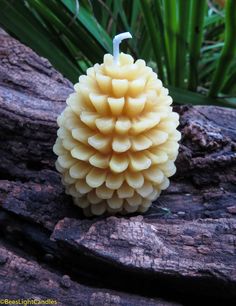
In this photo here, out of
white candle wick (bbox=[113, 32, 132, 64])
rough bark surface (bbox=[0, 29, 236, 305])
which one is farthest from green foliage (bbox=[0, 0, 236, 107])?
white candle wick (bbox=[113, 32, 132, 64])

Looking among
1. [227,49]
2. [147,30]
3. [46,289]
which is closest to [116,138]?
[46,289]

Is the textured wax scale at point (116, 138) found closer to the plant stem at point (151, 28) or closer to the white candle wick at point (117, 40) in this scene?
the white candle wick at point (117, 40)

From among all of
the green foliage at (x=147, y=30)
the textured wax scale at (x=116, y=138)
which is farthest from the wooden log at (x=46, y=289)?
the green foliage at (x=147, y=30)

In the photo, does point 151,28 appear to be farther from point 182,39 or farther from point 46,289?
point 46,289

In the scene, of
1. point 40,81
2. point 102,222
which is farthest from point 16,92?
point 102,222

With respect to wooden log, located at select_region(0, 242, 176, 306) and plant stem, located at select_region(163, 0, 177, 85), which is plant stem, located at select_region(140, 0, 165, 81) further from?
wooden log, located at select_region(0, 242, 176, 306)

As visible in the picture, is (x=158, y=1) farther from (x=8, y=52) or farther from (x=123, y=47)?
(x=8, y=52)
